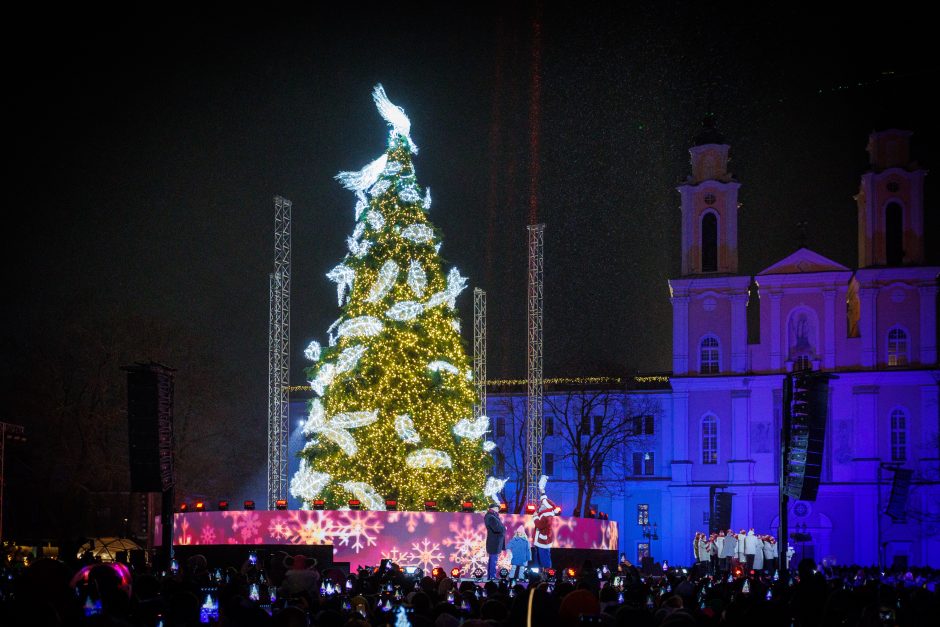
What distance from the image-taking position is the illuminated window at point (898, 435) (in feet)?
204

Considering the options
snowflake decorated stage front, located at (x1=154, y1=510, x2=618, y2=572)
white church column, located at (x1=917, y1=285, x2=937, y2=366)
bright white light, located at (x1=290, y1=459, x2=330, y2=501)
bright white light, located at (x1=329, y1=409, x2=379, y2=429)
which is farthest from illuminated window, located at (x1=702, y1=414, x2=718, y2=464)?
snowflake decorated stage front, located at (x1=154, y1=510, x2=618, y2=572)

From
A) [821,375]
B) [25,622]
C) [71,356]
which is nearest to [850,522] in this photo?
[71,356]

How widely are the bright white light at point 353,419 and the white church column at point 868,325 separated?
34518 mm

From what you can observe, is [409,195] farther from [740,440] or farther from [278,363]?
[740,440]

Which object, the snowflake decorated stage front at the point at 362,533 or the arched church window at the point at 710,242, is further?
the arched church window at the point at 710,242

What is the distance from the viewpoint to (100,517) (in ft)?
178

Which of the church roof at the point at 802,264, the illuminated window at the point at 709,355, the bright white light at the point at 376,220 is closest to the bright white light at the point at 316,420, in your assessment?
the bright white light at the point at 376,220

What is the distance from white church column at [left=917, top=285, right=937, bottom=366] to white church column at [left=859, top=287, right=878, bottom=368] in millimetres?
2144

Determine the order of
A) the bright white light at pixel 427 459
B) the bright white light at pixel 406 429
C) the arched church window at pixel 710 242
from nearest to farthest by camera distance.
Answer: the bright white light at pixel 427 459 → the bright white light at pixel 406 429 → the arched church window at pixel 710 242

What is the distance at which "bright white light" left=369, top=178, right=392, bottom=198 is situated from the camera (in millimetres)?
37894

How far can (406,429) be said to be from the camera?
3659 centimetres

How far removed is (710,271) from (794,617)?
53831 mm

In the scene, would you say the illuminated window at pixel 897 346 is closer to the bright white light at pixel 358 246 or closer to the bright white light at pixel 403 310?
the bright white light at pixel 403 310

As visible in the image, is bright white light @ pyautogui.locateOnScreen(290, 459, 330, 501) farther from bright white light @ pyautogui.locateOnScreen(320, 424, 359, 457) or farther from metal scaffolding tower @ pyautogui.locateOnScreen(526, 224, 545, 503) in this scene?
metal scaffolding tower @ pyautogui.locateOnScreen(526, 224, 545, 503)
